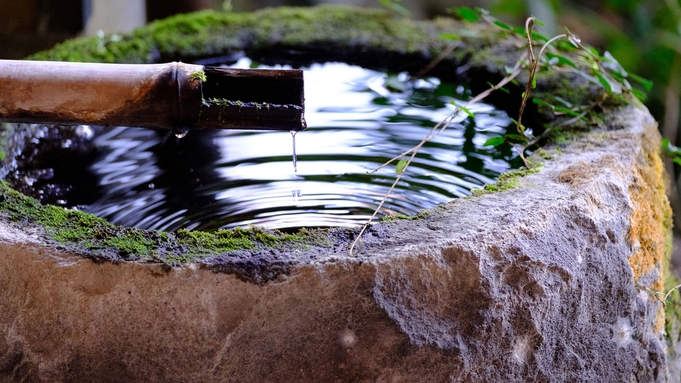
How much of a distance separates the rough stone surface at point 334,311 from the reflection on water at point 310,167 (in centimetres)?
47

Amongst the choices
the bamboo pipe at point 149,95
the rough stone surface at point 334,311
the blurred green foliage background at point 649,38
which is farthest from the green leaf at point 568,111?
the blurred green foliage background at point 649,38

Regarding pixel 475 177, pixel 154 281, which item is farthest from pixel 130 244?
pixel 475 177

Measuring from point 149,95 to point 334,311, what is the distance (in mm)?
603

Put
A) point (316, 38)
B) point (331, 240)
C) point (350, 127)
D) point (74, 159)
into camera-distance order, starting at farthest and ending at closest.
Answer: point (316, 38), point (350, 127), point (74, 159), point (331, 240)

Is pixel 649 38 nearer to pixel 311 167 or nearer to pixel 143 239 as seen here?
pixel 311 167

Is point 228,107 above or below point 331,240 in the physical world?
above

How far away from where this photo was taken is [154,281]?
1.37 m

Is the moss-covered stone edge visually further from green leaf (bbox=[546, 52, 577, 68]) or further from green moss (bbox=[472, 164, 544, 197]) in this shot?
green leaf (bbox=[546, 52, 577, 68])

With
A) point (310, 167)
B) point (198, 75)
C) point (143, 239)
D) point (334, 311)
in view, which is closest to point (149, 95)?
point (198, 75)

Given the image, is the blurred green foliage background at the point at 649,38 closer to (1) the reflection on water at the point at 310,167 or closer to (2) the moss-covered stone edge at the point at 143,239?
(1) the reflection on water at the point at 310,167

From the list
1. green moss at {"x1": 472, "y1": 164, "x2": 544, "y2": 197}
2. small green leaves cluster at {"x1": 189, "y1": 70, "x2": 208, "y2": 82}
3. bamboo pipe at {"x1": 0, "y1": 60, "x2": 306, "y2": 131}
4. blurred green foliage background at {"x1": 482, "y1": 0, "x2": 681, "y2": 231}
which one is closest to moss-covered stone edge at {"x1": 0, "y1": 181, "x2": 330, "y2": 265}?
bamboo pipe at {"x1": 0, "y1": 60, "x2": 306, "y2": 131}

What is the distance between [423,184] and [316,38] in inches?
54.7

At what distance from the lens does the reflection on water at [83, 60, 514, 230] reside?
196cm

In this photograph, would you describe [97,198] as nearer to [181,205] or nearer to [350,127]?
[181,205]
